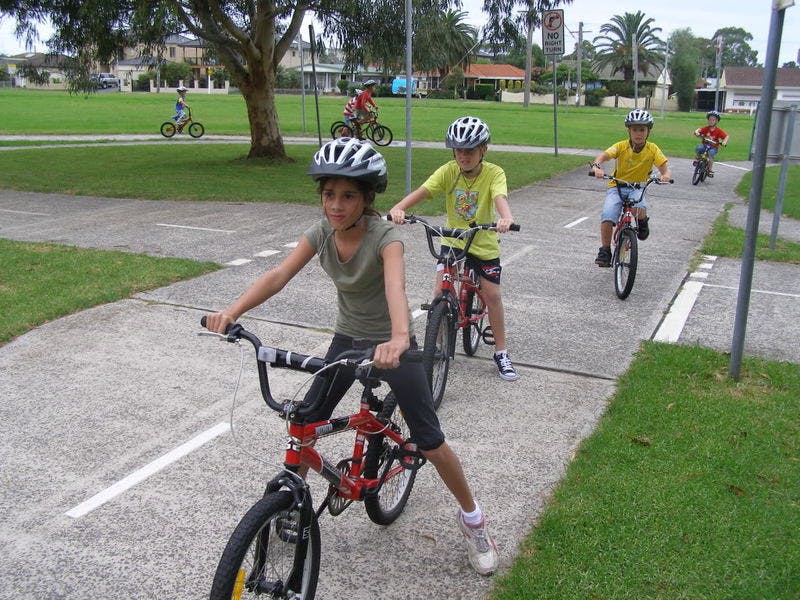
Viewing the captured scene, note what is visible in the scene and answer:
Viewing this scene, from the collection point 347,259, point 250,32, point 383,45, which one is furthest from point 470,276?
point 250,32

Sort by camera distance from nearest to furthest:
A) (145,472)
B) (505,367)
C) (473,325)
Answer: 1. (145,472)
2. (505,367)
3. (473,325)

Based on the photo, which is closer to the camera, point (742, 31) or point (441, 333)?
point (441, 333)

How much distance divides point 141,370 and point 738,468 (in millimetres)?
3948

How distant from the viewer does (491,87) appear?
287 feet

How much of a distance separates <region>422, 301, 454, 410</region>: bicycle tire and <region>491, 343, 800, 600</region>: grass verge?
1.02 m

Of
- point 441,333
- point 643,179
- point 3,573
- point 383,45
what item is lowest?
point 3,573

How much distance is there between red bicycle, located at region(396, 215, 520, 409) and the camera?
200 inches

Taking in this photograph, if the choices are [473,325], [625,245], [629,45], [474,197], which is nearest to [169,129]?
[625,245]

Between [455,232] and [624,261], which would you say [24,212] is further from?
[455,232]

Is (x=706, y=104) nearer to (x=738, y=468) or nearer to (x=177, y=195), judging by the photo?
(x=177, y=195)

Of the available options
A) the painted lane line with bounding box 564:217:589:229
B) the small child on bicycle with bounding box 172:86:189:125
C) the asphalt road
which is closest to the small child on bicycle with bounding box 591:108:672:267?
the asphalt road

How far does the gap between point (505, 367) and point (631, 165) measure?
3613 millimetres

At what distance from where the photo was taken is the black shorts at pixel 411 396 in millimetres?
3213

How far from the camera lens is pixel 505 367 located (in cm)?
593
